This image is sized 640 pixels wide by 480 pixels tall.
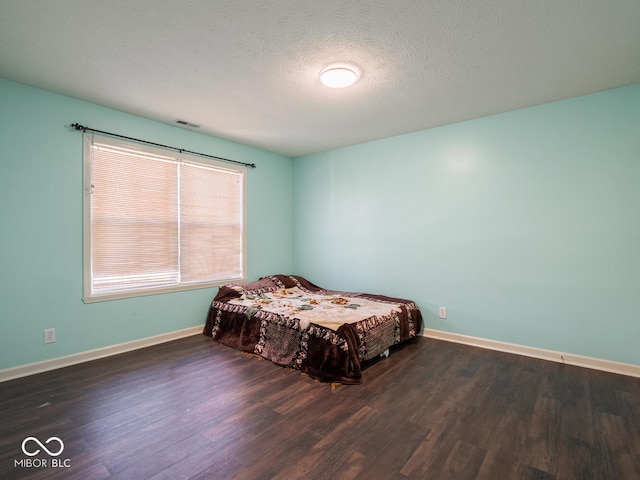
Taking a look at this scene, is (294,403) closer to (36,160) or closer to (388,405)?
(388,405)

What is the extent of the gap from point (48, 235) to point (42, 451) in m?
1.82

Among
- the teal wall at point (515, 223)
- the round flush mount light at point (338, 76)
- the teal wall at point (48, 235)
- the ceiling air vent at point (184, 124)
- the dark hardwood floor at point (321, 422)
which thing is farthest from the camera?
the ceiling air vent at point (184, 124)

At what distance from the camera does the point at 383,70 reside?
237 cm

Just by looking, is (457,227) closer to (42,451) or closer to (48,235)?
(42,451)

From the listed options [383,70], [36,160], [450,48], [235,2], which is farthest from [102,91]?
[450,48]

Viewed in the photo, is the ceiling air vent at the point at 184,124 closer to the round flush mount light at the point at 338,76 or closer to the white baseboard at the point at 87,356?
the round flush mount light at the point at 338,76

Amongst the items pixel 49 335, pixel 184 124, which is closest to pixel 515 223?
pixel 184 124

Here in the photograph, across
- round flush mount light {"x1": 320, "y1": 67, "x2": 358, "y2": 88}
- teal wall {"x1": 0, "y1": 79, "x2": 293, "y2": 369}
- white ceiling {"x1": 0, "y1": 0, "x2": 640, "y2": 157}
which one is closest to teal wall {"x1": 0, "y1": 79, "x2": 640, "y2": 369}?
teal wall {"x1": 0, "y1": 79, "x2": 293, "y2": 369}

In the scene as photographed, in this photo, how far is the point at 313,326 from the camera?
2729 mm

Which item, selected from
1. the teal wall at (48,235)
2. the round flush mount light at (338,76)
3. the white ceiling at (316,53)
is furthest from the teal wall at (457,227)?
the round flush mount light at (338,76)

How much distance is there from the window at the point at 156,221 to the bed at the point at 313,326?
53 centimetres

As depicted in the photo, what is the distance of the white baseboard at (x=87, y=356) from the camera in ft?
8.30

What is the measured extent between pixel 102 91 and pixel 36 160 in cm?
81

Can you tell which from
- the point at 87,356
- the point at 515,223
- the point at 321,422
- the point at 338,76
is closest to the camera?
the point at 321,422
